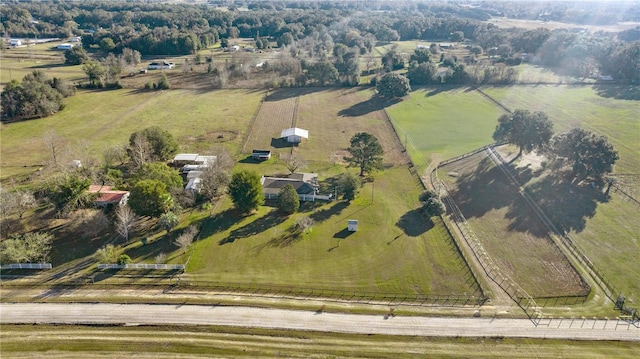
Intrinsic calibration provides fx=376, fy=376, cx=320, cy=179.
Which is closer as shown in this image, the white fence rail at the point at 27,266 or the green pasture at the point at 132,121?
the white fence rail at the point at 27,266

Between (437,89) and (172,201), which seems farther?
(437,89)

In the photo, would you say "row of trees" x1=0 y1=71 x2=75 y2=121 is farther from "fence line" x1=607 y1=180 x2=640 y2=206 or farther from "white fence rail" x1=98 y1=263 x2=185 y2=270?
"fence line" x1=607 y1=180 x2=640 y2=206

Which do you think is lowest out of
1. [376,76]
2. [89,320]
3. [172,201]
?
[89,320]

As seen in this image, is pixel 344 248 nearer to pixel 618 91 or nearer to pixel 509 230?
pixel 509 230

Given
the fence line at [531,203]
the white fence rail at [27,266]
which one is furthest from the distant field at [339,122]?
the white fence rail at [27,266]

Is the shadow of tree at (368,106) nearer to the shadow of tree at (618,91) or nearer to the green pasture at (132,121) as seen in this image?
the green pasture at (132,121)

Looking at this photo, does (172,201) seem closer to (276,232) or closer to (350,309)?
(276,232)

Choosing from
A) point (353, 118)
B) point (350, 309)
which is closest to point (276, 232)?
point (350, 309)

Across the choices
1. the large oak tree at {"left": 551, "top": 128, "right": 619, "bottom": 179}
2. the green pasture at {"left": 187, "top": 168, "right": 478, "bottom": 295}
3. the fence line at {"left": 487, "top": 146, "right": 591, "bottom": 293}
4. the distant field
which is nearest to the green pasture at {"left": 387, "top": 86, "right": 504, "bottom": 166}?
the distant field
